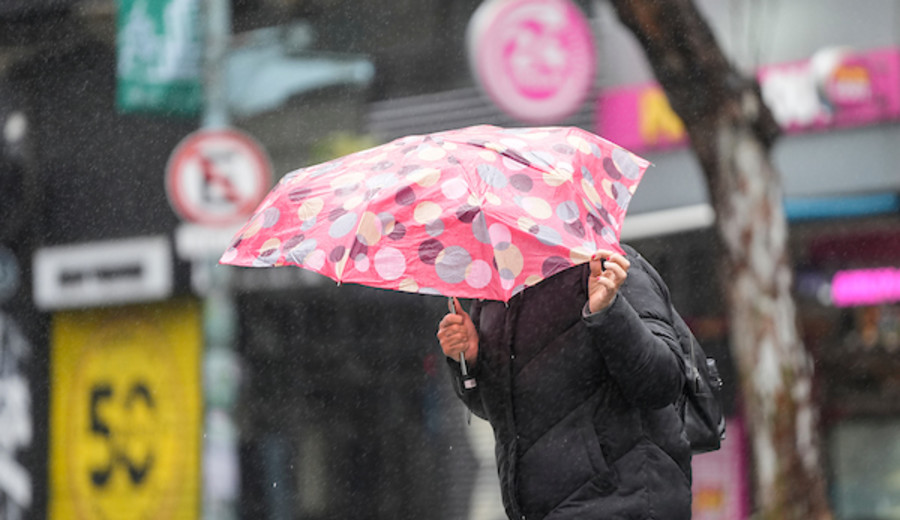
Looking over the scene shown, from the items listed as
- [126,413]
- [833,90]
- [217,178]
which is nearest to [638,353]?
[833,90]

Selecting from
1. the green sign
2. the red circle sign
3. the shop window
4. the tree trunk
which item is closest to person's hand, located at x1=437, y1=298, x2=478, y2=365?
the tree trunk

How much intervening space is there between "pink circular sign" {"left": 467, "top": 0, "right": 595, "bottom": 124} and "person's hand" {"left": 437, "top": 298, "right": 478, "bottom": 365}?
4628mm

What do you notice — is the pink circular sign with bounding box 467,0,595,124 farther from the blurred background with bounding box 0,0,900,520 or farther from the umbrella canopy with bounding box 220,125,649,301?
the umbrella canopy with bounding box 220,125,649,301

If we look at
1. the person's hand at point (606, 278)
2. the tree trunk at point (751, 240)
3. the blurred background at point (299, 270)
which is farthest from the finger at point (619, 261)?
the blurred background at point (299, 270)

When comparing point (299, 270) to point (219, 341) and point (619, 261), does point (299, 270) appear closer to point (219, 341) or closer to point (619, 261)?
point (219, 341)

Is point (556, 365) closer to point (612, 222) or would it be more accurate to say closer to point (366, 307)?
point (612, 222)

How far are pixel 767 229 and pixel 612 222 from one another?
9.46 ft

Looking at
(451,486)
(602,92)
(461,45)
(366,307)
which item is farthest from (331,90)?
(451,486)

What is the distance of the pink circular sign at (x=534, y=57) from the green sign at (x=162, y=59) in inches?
99.5

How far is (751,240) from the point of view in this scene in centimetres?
546

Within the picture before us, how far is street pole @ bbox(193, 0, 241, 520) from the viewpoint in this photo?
8.87 meters

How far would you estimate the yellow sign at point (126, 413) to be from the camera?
30.5 ft

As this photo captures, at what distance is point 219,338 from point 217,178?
4.12 ft

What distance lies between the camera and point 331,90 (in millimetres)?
8758
